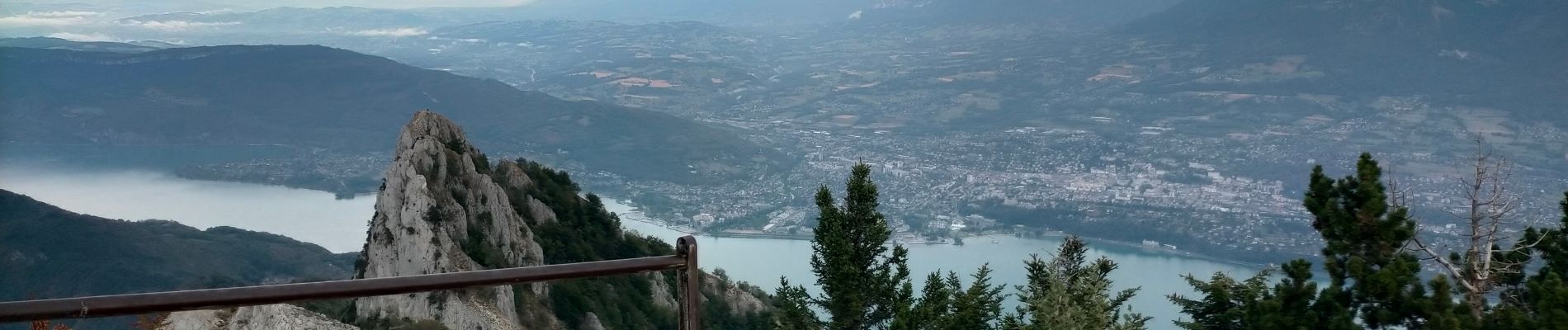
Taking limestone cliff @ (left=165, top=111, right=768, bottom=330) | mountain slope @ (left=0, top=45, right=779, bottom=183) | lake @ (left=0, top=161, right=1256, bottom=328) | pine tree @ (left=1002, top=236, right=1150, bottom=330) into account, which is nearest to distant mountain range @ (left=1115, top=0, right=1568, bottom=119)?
→ mountain slope @ (left=0, top=45, right=779, bottom=183)

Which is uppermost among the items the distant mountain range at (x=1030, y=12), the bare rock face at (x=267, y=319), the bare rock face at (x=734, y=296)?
the distant mountain range at (x=1030, y=12)

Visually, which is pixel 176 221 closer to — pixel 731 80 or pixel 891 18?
pixel 731 80

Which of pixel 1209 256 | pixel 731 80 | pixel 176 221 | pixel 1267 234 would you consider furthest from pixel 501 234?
pixel 731 80

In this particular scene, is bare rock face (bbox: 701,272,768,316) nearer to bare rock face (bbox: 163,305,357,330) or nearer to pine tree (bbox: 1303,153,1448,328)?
pine tree (bbox: 1303,153,1448,328)

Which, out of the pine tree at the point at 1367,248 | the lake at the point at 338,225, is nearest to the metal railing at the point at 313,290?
the pine tree at the point at 1367,248

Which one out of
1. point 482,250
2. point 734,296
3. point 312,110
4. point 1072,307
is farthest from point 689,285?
point 312,110

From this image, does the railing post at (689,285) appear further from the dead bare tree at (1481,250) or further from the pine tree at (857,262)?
the pine tree at (857,262)
